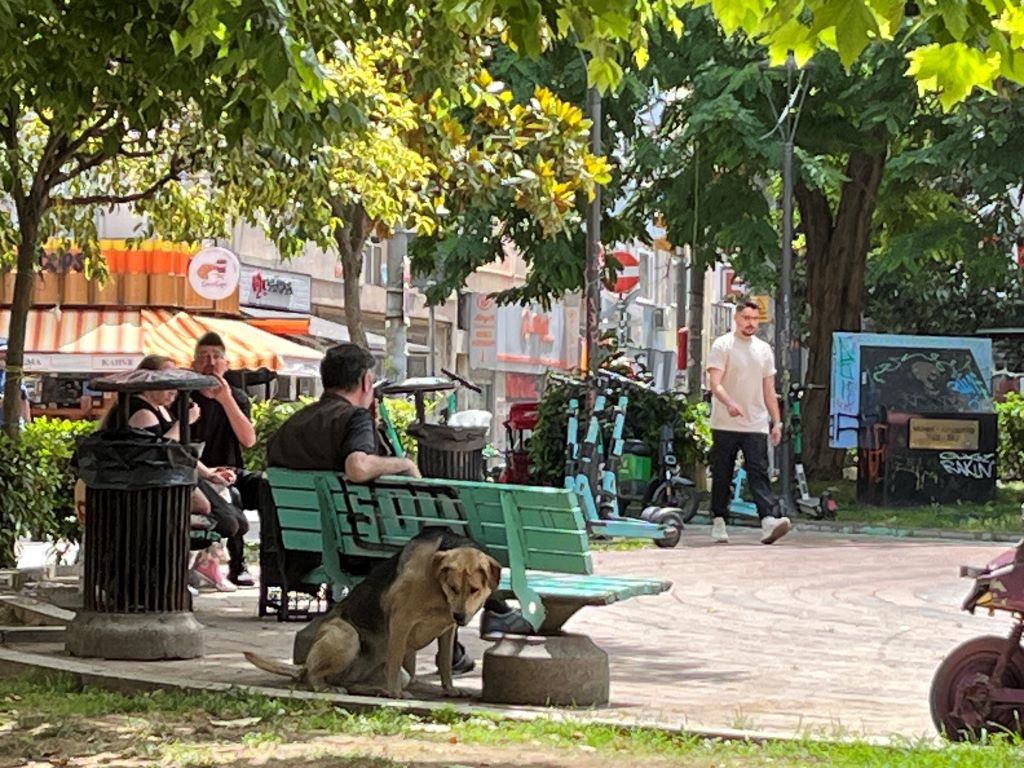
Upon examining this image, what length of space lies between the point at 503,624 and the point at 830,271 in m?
23.8

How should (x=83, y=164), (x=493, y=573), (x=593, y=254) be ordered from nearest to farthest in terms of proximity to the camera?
(x=493, y=573), (x=83, y=164), (x=593, y=254)

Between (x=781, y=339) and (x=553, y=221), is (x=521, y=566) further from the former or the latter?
(x=781, y=339)

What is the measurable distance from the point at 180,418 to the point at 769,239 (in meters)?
20.5

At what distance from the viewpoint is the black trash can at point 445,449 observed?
1322 cm

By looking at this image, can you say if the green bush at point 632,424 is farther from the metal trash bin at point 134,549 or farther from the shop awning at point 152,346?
the metal trash bin at point 134,549

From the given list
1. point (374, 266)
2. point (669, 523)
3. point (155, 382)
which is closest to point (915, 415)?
point (669, 523)

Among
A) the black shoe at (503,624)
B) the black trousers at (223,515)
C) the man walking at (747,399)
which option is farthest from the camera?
the man walking at (747,399)

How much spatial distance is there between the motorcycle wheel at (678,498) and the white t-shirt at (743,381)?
3525 mm

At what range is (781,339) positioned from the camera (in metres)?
30.7

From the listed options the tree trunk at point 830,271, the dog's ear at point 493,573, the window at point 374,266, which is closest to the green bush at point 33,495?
the dog's ear at point 493,573

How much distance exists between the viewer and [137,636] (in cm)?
1041

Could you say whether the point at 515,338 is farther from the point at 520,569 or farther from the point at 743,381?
the point at 520,569

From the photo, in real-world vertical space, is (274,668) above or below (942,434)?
below

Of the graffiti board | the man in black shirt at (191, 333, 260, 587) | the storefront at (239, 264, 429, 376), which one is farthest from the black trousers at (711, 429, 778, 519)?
the storefront at (239, 264, 429, 376)
